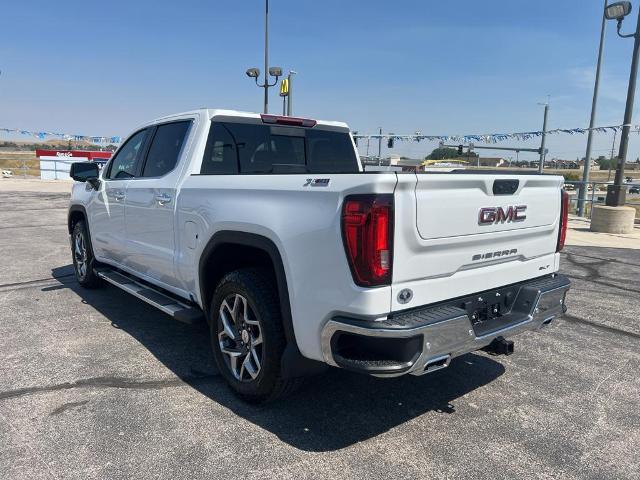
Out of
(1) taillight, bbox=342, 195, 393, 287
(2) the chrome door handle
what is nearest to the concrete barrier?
(2) the chrome door handle

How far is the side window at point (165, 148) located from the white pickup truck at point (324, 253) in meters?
0.02

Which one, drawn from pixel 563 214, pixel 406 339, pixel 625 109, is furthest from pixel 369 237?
pixel 625 109

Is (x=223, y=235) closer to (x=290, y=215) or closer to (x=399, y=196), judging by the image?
(x=290, y=215)

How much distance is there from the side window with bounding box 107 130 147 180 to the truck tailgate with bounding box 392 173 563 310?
3247mm

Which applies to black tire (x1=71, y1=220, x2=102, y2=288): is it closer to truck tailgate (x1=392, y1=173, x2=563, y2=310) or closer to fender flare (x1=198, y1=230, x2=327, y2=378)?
fender flare (x1=198, y1=230, x2=327, y2=378)

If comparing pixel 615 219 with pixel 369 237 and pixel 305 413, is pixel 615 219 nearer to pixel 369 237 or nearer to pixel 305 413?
pixel 305 413

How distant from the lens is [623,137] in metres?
12.7

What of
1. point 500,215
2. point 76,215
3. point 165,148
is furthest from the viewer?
point 76,215

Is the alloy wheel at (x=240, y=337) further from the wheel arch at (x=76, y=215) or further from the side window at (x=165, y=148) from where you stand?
the wheel arch at (x=76, y=215)

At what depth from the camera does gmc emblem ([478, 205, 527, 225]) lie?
9.69 feet

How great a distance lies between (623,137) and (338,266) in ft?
42.0

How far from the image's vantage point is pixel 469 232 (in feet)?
9.46

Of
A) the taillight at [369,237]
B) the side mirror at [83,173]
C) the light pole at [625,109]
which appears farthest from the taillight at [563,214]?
the light pole at [625,109]

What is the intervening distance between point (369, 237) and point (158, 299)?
2414 millimetres
